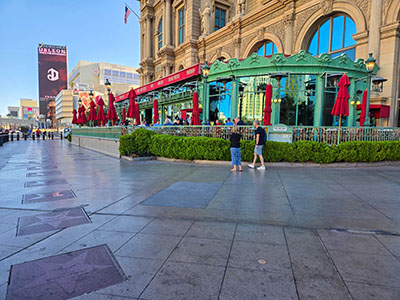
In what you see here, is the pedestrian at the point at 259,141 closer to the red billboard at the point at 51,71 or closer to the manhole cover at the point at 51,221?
the manhole cover at the point at 51,221

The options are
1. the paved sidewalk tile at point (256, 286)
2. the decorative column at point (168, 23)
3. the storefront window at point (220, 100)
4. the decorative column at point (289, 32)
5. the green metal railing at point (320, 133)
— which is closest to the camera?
the paved sidewalk tile at point (256, 286)

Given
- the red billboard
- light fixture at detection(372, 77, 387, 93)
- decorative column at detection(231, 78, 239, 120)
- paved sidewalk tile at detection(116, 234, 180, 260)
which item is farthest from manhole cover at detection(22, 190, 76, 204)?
the red billboard

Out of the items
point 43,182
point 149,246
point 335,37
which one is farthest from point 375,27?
point 43,182

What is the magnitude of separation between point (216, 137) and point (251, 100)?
212 inches

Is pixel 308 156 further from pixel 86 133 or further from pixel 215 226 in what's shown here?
pixel 86 133

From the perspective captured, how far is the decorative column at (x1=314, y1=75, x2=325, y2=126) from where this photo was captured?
1379 cm

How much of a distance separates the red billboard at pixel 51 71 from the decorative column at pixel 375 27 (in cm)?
16259

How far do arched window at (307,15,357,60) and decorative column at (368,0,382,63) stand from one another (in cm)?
162

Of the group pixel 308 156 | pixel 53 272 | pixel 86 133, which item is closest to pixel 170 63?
pixel 86 133

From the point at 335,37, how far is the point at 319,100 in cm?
759

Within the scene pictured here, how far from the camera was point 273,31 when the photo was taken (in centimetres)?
2169

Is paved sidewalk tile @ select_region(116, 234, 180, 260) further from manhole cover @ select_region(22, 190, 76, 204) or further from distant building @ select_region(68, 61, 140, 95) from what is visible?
distant building @ select_region(68, 61, 140, 95)

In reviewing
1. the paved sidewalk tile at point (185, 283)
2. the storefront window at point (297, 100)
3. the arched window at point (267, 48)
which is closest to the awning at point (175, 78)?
the storefront window at point (297, 100)

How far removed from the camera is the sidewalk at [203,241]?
2.47 metres
